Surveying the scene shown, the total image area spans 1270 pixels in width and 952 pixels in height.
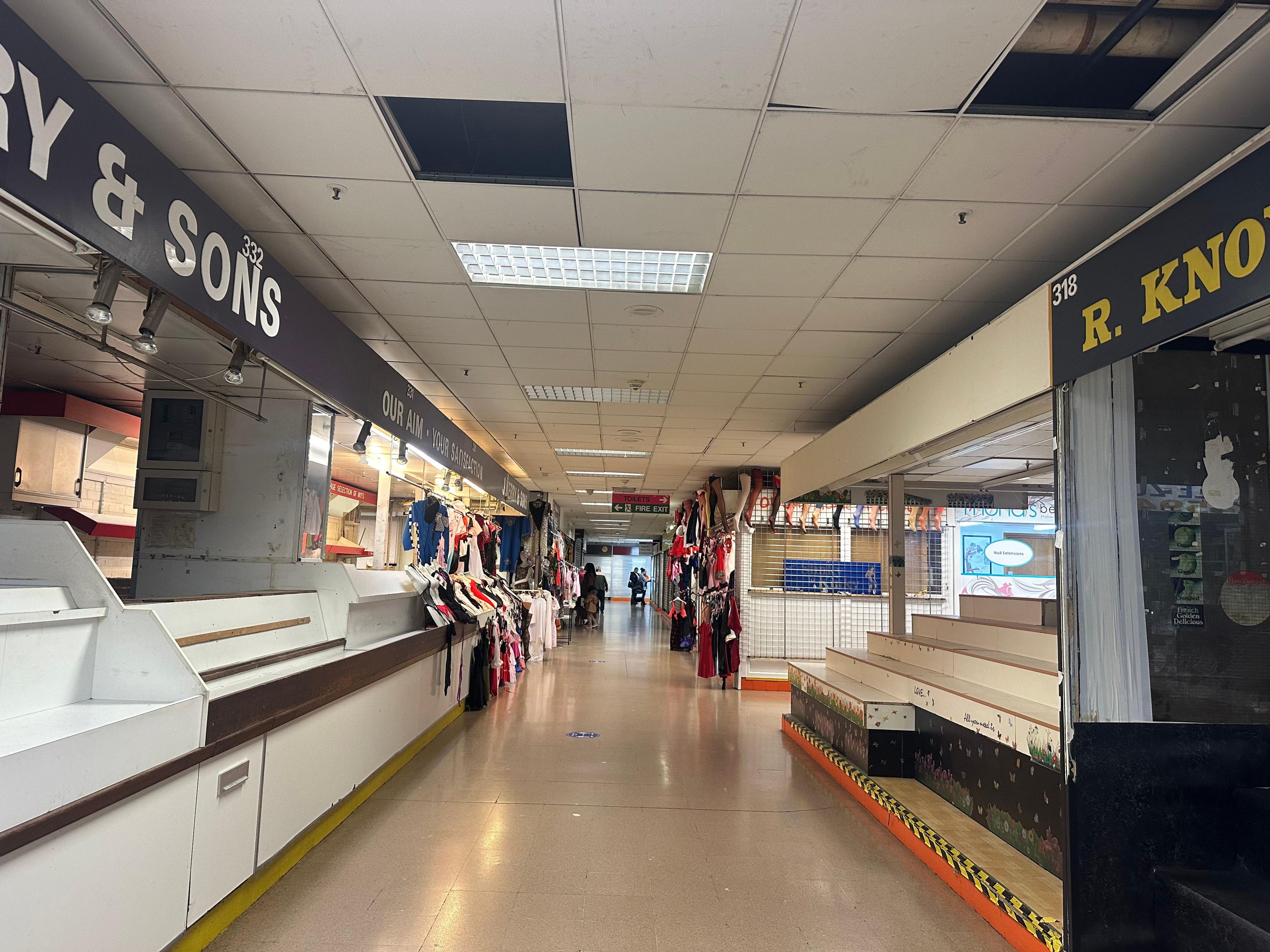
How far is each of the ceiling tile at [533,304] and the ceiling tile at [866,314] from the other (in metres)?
1.46

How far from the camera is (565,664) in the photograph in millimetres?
11961

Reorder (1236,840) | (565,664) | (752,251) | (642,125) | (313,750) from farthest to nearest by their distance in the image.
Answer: (565,664), (752,251), (313,750), (642,125), (1236,840)

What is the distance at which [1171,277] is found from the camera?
8.23ft

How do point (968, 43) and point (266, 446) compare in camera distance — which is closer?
point (968, 43)

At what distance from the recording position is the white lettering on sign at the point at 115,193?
2.61 meters

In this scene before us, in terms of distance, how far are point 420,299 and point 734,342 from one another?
2.12 m

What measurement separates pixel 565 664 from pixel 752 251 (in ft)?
29.2

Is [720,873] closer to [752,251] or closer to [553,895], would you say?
[553,895]

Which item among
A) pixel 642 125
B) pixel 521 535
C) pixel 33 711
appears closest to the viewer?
pixel 33 711

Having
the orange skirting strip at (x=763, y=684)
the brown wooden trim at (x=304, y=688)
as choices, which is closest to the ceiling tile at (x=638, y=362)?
the brown wooden trim at (x=304, y=688)

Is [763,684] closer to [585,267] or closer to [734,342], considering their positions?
[734,342]

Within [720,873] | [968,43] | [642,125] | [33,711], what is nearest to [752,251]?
[642,125]

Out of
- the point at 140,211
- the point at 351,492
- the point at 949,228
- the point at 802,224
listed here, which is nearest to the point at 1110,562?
the point at 949,228

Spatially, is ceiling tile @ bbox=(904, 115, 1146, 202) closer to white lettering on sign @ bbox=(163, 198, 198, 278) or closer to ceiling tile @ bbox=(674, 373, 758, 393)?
white lettering on sign @ bbox=(163, 198, 198, 278)
